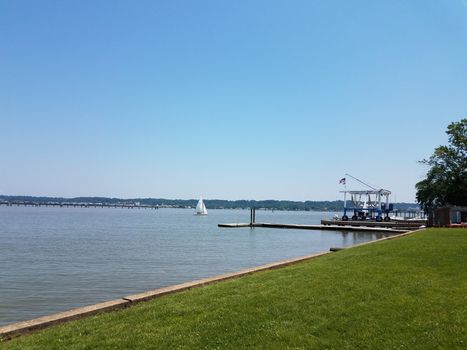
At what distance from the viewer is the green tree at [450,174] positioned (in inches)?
2451

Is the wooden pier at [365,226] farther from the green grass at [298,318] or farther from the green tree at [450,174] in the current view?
the green grass at [298,318]

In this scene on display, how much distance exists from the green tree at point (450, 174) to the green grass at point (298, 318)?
56.2m

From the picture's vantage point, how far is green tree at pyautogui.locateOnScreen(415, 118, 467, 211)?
62250 millimetres

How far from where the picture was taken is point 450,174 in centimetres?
6725

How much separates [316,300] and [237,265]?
17.1 meters

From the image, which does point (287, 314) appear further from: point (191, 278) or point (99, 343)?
point (191, 278)

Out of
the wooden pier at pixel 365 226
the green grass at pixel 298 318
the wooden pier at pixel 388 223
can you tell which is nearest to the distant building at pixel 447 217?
the wooden pier at pixel 365 226

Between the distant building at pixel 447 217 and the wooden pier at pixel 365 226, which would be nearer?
the distant building at pixel 447 217

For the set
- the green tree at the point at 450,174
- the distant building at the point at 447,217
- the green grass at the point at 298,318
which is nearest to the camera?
the green grass at the point at 298,318

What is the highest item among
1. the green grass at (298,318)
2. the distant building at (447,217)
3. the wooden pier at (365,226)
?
the distant building at (447,217)

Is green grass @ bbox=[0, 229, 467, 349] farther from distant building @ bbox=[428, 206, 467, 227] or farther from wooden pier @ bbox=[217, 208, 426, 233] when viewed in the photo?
wooden pier @ bbox=[217, 208, 426, 233]

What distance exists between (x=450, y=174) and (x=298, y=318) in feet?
219

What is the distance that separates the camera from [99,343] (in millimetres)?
7148

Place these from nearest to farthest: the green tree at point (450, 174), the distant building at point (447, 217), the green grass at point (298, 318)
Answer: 1. the green grass at point (298, 318)
2. the distant building at point (447, 217)
3. the green tree at point (450, 174)
